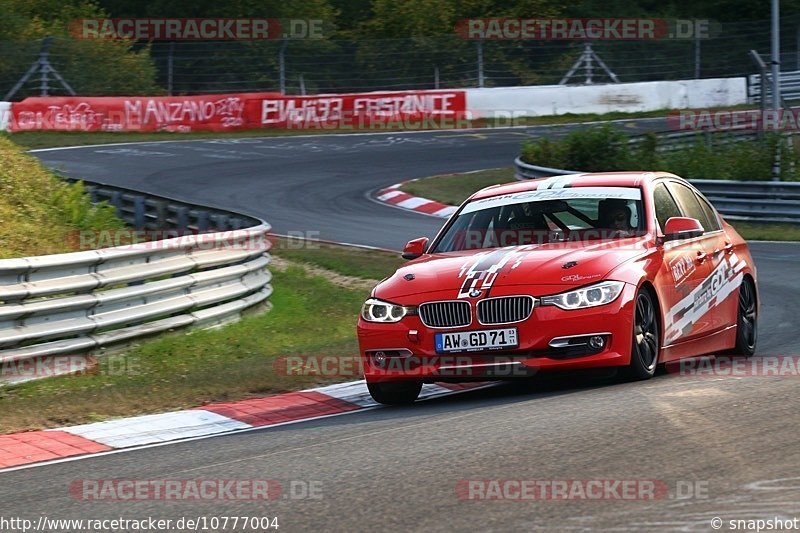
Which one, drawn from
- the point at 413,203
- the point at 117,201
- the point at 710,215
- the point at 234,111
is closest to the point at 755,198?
the point at 413,203

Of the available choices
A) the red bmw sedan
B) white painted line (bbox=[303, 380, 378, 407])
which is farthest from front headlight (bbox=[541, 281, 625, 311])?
white painted line (bbox=[303, 380, 378, 407])

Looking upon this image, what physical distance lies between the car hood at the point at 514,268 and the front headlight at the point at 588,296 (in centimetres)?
5

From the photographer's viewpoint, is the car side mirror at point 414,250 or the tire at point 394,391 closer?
the tire at point 394,391

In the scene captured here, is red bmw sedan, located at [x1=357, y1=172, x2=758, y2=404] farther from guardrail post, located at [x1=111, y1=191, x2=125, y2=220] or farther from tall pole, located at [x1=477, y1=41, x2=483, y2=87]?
tall pole, located at [x1=477, y1=41, x2=483, y2=87]

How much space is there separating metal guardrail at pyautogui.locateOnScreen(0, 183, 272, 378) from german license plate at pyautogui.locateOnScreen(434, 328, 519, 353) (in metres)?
3.24

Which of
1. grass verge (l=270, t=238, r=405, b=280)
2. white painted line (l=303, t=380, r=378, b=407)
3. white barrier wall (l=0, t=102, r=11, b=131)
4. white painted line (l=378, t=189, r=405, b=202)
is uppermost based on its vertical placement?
white barrier wall (l=0, t=102, r=11, b=131)

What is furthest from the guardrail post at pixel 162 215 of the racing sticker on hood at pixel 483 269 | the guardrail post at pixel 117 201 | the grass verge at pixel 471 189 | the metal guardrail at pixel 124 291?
the racing sticker on hood at pixel 483 269

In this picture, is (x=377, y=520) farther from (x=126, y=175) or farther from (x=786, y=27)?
(x=786, y=27)

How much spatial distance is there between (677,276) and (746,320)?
4.72 ft

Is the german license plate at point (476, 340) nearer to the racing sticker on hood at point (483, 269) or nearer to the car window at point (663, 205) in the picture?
the racing sticker on hood at point (483, 269)

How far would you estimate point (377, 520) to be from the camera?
17.9 ft

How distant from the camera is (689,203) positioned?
1019cm

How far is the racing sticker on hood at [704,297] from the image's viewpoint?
29.8ft

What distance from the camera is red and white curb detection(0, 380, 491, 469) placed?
772 cm
